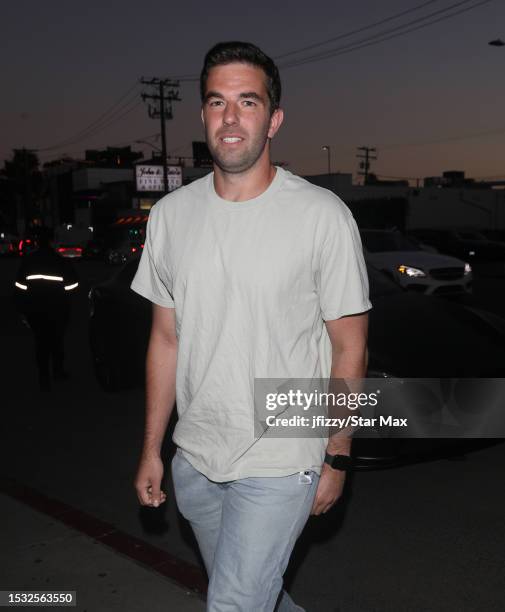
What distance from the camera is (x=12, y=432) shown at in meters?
6.53

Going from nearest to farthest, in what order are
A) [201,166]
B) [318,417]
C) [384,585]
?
[318,417] → [384,585] → [201,166]

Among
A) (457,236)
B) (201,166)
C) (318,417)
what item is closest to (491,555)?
(318,417)

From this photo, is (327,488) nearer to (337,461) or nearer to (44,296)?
(337,461)

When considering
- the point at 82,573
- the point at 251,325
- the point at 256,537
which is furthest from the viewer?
the point at 82,573

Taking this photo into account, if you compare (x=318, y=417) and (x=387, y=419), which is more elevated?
(x=318, y=417)

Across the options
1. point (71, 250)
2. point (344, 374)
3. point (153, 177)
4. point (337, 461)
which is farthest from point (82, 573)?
A: point (153, 177)

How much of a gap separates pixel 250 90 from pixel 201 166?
253 feet

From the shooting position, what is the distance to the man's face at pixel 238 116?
2.34 metres

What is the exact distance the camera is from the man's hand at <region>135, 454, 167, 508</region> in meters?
2.50

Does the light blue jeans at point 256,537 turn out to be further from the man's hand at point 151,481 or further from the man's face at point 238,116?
the man's face at point 238,116

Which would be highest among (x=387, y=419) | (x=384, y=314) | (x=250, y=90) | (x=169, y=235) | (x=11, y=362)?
(x=250, y=90)

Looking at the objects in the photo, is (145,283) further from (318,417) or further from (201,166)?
(201,166)

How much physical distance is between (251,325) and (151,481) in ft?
2.22

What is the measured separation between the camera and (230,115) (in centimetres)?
235
